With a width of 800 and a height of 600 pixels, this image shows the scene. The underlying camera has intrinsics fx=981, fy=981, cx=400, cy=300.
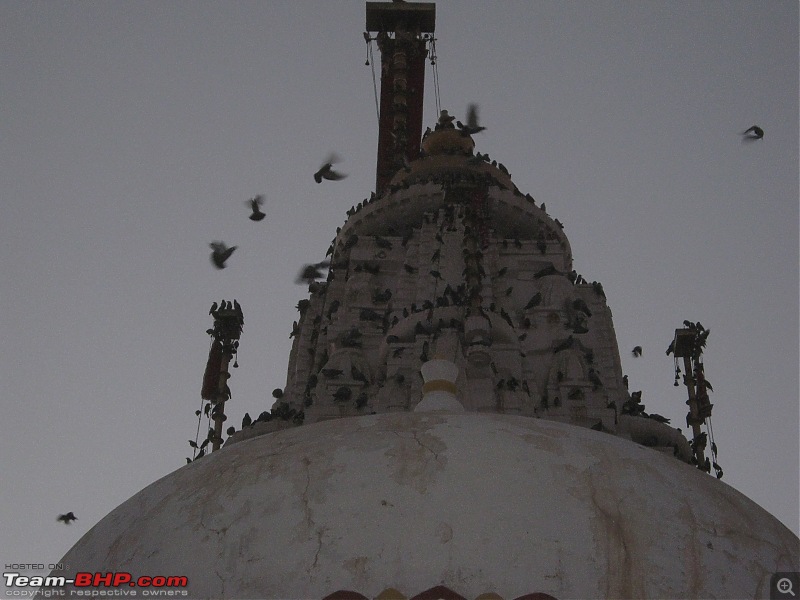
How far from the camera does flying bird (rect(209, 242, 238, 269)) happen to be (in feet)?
49.8

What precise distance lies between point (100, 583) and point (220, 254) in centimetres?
843

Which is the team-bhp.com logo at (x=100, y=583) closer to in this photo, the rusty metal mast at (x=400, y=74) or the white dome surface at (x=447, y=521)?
the white dome surface at (x=447, y=521)

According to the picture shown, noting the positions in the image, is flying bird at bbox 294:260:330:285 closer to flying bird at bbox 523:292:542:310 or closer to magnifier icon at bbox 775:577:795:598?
flying bird at bbox 523:292:542:310

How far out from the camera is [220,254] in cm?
1530

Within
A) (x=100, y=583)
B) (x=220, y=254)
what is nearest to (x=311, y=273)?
(x=220, y=254)

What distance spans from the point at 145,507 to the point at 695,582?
14.5 feet

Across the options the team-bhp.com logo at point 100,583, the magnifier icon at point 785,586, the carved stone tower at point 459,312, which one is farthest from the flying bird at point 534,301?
the team-bhp.com logo at point 100,583

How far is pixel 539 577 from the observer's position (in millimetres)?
6578

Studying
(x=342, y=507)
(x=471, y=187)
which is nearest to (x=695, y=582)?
(x=342, y=507)

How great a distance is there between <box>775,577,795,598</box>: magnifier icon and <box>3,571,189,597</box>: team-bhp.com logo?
13.9 feet

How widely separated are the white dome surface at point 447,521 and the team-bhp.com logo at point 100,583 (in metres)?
0.08

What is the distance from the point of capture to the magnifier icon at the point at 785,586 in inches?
277

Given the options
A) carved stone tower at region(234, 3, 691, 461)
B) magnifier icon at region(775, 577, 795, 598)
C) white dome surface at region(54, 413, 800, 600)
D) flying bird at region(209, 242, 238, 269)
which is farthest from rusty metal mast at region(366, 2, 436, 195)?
magnifier icon at region(775, 577, 795, 598)

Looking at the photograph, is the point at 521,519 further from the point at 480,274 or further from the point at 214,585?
the point at 480,274
